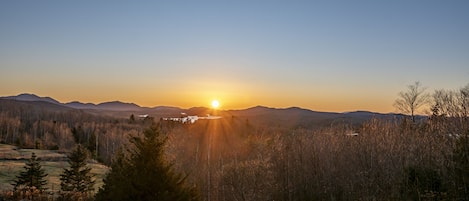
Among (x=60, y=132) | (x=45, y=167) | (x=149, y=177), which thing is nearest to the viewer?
(x=149, y=177)

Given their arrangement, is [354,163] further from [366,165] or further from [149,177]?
[149,177]

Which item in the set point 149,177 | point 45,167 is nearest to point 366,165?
point 149,177

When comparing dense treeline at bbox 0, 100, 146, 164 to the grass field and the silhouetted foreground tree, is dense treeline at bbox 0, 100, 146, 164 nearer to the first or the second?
the grass field

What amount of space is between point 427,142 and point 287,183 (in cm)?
502

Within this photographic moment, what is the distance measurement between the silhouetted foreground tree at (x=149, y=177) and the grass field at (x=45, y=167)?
31079mm

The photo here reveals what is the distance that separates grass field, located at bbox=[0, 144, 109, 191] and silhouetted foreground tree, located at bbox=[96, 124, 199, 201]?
102ft

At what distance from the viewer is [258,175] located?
16406 millimetres

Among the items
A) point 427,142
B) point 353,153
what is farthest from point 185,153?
point 427,142

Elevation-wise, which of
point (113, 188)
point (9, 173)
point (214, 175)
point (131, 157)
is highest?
point (131, 157)

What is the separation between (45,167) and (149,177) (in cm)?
4967

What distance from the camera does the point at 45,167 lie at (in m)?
52.2

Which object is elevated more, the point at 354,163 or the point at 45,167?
the point at 354,163

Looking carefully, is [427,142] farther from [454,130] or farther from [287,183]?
[287,183]

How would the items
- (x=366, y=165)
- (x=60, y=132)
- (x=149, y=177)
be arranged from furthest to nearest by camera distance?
(x=60, y=132)
(x=366, y=165)
(x=149, y=177)
